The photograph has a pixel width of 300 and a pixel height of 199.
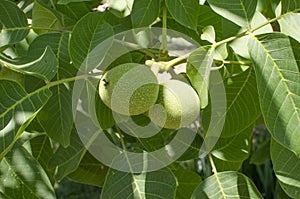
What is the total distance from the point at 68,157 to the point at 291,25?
1.57 ft

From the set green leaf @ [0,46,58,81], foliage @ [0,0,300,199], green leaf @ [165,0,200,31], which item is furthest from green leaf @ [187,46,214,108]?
green leaf @ [0,46,58,81]

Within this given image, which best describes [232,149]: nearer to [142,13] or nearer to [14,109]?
[142,13]

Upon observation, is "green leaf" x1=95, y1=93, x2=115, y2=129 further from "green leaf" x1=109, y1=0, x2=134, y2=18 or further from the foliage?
"green leaf" x1=109, y1=0, x2=134, y2=18

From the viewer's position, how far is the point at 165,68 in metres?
0.81

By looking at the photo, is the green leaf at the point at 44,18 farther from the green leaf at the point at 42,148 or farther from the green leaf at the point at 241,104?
the green leaf at the point at 241,104

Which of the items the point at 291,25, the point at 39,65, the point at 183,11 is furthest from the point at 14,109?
the point at 291,25

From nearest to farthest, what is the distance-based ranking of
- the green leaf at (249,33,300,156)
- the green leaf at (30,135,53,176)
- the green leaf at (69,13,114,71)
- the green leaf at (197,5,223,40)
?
the green leaf at (249,33,300,156) < the green leaf at (69,13,114,71) < the green leaf at (197,5,223,40) < the green leaf at (30,135,53,176)

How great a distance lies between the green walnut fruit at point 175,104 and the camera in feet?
2.49

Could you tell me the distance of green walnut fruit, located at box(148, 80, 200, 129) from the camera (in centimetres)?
76

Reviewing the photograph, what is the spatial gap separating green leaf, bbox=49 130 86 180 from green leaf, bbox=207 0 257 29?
15.3 inches

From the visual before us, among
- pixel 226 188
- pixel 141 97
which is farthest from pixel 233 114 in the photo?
pixel 141 97

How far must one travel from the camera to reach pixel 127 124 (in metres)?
0.95

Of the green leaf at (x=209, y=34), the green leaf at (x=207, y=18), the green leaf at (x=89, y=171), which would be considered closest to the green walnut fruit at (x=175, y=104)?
the green leaf at (x=209, y=34)

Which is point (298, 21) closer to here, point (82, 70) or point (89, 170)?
point (82, 70)
